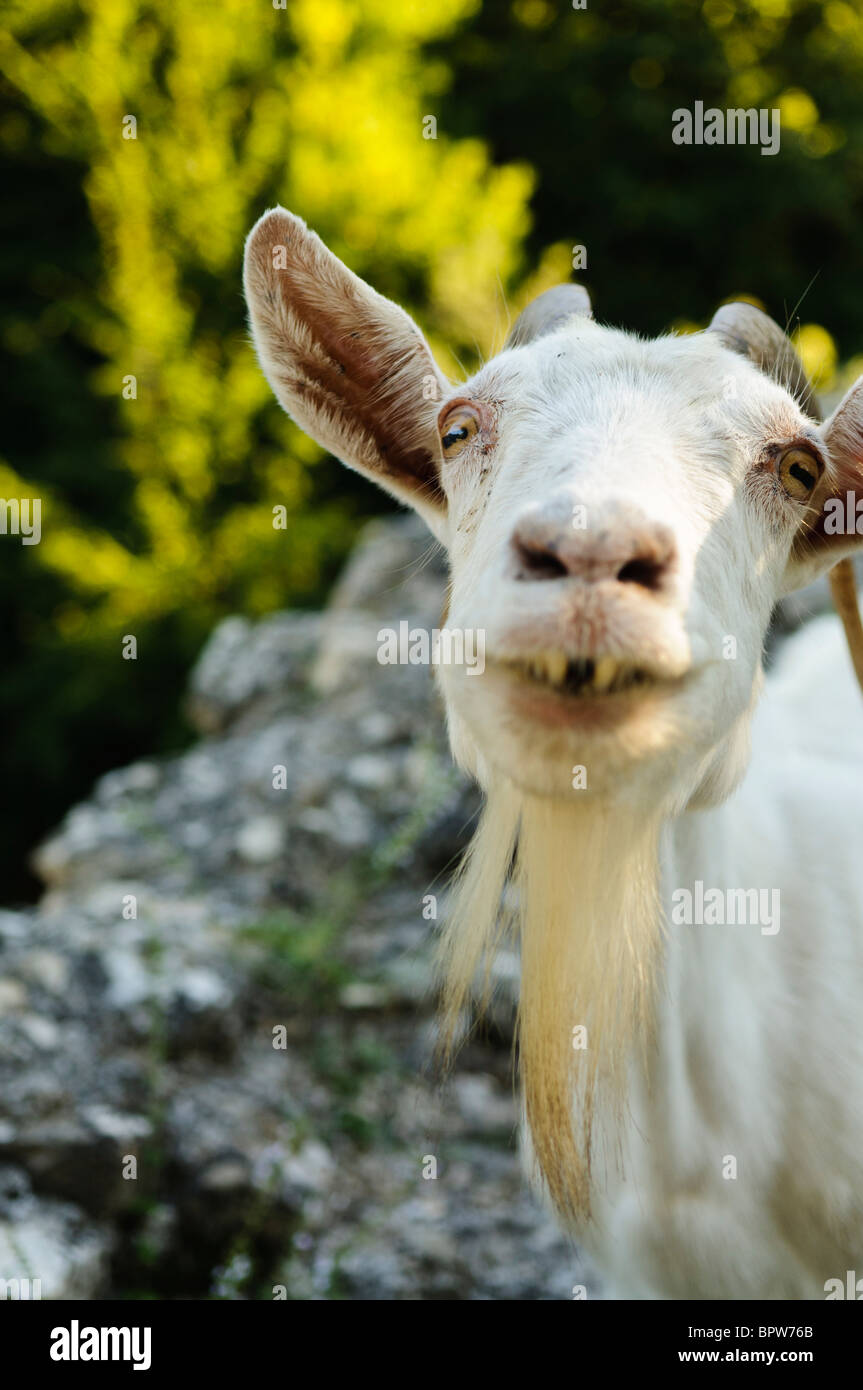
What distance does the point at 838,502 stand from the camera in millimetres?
2137

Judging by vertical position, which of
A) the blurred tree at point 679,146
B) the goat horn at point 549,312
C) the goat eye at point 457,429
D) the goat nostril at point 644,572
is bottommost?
the goat nostril at point 644,572

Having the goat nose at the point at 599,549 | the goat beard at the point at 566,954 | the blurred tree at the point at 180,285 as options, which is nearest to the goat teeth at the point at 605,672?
the goat nose at the point at 599,549

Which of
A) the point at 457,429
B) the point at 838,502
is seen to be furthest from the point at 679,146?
the point at 457,429

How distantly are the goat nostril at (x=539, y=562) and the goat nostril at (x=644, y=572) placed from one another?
0.09 m

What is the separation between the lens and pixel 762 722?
2984 millimetres

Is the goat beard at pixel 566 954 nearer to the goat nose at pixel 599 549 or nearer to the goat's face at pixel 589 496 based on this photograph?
the goat's face at pixel 589 496

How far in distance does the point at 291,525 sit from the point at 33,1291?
19.9 ft

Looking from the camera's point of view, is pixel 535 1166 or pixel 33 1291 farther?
pixel 33 1291

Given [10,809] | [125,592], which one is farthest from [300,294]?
[10,809]

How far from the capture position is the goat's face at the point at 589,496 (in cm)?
148

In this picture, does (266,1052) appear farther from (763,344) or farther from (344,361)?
(763,344)

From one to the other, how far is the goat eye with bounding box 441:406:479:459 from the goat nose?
0.61 m
